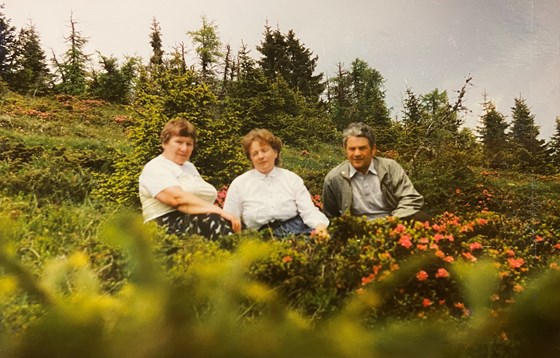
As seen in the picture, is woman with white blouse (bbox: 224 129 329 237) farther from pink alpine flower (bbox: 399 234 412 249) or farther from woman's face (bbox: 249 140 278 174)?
pink alpine flower (bbox: 399 234 412 249)

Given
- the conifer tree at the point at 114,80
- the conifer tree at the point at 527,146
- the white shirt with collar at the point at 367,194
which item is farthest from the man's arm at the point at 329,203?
the conifer tree at the point at 114,80

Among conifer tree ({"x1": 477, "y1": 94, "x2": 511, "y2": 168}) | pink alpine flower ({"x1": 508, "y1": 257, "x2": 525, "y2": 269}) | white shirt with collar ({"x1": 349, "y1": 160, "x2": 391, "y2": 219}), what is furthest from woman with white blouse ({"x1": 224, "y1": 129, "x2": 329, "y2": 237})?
conifer tree ({"x1": 477, "y1": 94, "x2": 511, "y2": 168})

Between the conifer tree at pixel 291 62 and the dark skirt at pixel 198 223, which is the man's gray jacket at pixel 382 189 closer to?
the conifer tree at pixel 291 62

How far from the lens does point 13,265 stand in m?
0.52

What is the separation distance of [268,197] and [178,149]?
25.5 inches

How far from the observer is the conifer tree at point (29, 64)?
2.21m

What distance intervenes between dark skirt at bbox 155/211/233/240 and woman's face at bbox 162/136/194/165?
0.38 m

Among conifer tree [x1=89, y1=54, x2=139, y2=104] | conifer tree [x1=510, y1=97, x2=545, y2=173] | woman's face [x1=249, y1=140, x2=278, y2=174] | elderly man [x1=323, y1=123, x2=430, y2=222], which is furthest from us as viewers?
conifer tree [x1=510, y1=97, x2=545, y2=173]

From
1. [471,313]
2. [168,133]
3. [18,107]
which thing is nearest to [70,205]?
[168,133]

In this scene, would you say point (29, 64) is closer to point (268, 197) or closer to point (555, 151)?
point (268, 197)

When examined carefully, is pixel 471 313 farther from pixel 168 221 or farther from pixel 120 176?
pixel 120 176

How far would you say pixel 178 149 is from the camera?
2.49 m

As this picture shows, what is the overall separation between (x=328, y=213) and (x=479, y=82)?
1.31 metres

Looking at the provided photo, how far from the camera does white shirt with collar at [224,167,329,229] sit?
8.40ft
